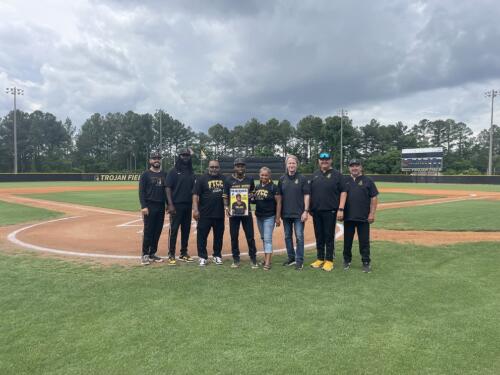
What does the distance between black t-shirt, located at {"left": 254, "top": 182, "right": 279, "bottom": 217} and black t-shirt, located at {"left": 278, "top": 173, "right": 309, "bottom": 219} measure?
174 mm

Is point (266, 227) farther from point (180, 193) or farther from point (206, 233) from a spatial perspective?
point (180, 193)

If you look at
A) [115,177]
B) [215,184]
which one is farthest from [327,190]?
[115,177]

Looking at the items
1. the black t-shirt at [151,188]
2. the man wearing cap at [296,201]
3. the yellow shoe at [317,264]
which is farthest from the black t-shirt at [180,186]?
the yellow shoe at [317,264]

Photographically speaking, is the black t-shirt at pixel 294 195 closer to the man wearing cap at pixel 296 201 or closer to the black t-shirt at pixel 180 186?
the man wearing cap at pixel 296 201

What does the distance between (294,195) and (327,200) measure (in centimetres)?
56

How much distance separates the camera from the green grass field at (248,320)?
3119mm

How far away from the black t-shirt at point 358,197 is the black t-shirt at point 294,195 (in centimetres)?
72

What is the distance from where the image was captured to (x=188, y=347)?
3.37 metres

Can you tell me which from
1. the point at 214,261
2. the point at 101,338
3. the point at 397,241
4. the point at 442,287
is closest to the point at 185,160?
the point at 214,261

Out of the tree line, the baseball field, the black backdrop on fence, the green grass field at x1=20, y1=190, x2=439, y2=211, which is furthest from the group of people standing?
the tree line

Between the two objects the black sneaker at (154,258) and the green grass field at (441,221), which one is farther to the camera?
the green grass field at (441,221)

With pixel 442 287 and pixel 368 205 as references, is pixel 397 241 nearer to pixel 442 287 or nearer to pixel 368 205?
pixel 368 205

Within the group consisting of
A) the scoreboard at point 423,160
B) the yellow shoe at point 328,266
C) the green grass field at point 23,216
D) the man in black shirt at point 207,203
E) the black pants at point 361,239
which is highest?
the scoreboard at point 423,160

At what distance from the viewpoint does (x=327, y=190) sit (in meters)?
6.22
